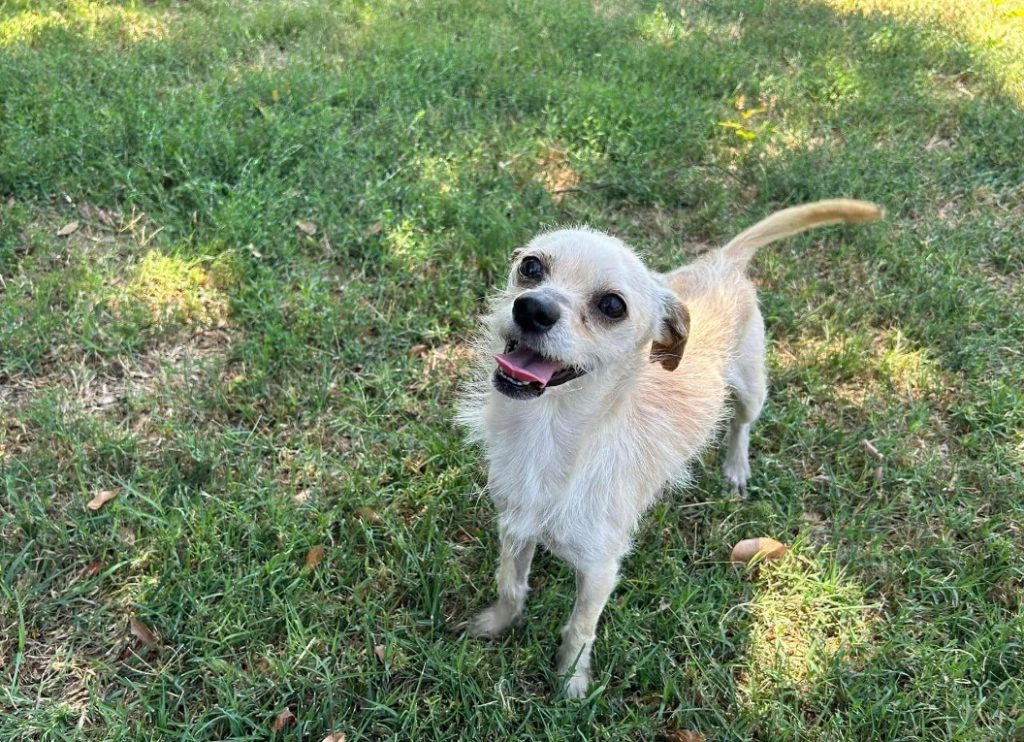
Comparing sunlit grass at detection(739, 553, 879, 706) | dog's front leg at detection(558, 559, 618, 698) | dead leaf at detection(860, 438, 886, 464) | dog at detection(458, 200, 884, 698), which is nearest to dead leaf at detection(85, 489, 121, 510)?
dog at detection(458, 200, 884, 698)

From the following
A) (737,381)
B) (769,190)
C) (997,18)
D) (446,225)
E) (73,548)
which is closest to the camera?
(73,548)

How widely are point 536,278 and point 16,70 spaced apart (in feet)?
15.9

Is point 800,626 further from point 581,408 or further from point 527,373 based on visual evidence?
point 527,373

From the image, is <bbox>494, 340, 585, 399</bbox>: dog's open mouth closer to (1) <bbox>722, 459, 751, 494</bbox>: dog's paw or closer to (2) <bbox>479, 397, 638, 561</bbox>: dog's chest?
(2) <bbox>479, 397, 638, 561</bbox>: dog's chest

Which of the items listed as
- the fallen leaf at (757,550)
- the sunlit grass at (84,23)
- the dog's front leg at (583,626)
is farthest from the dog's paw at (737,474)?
the sunlit grass at (84,23)

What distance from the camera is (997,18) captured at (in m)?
7.75

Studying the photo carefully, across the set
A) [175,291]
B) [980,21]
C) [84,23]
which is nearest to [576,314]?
[175,291]

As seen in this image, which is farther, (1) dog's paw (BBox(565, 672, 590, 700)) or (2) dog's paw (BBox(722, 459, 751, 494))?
(2) dog's paw (BBox(722, 459, 751, 494))

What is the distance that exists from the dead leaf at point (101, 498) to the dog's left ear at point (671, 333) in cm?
225

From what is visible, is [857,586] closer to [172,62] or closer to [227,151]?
[227,151]

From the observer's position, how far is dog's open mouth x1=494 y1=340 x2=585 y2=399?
6.93 feet

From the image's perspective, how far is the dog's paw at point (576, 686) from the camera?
2596 millimetres

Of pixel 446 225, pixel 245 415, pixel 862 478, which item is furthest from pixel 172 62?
pixel 862 478

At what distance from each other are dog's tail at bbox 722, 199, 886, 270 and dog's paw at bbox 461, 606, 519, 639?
1844 millimetres
